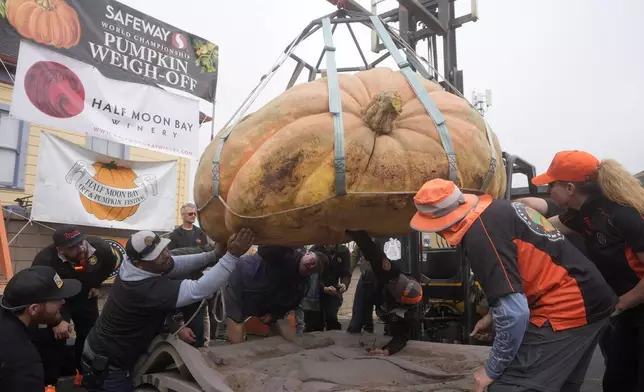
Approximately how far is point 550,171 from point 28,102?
5.21 metres

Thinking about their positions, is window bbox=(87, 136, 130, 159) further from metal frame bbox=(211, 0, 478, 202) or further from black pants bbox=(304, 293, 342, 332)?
metal frame bbox=(211, 0, 478, 202)

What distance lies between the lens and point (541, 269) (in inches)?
73.7

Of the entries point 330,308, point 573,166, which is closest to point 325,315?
point 330,308

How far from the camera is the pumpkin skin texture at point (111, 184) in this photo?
677 cm

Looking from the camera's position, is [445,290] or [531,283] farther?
[445,290]

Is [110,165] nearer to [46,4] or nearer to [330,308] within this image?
[46,4]

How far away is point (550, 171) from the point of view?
2469mm

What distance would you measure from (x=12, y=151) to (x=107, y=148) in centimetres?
144

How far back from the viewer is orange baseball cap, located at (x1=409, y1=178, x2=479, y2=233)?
6.05 ft

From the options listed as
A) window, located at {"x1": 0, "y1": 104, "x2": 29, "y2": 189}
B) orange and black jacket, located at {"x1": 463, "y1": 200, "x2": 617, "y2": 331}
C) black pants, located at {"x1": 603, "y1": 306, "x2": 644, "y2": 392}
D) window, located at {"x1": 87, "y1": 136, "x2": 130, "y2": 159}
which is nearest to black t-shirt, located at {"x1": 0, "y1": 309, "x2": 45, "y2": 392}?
orange and black jacket, located at {"x1": 463, "y1": 200, "x2": 617, "y2": 331}

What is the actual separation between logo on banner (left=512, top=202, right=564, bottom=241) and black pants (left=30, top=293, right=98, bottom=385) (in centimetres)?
342

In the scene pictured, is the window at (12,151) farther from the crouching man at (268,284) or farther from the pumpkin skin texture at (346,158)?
the pumpkin skin texture at (346,158)

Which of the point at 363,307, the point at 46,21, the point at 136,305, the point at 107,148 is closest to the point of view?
the point at 136,305

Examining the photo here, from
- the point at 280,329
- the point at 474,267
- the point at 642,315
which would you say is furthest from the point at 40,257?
Result: the point at 642,315
